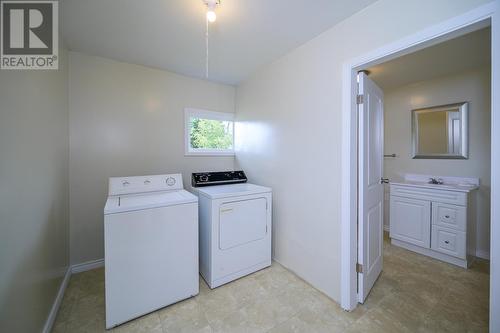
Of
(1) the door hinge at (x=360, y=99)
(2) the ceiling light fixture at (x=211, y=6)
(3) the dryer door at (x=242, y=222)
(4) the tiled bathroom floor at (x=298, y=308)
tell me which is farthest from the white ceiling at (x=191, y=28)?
(4) the tiled bathroom floor at (x=298, y=308)

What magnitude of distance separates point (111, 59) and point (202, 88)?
111 cm

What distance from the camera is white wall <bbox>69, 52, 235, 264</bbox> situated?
7.02ft

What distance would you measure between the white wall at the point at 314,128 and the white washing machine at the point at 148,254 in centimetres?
107

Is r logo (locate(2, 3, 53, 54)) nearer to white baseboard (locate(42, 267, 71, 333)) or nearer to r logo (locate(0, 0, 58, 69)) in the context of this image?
r logo (locate(0, 0, 58, 69))

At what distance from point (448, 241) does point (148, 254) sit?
3.29 m

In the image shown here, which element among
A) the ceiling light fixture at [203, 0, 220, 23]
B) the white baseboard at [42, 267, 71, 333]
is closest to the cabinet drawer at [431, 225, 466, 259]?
the ceiling light fixture at [203, 0, 220, 23]

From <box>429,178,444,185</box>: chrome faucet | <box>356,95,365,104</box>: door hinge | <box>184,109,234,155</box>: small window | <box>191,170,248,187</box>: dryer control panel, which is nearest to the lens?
<box>356,95,365,104</box>: door hinge

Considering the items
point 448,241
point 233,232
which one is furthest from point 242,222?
point 448,241

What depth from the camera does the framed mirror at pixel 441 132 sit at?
2594 mm

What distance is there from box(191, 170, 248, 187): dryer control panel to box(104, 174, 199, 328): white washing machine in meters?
0.56

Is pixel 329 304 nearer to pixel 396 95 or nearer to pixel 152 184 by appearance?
pixel 152 184

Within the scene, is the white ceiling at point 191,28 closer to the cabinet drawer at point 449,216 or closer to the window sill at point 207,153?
the window sill at point 207,153

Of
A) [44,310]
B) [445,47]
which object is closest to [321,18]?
[445,47]

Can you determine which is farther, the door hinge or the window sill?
the window sill
